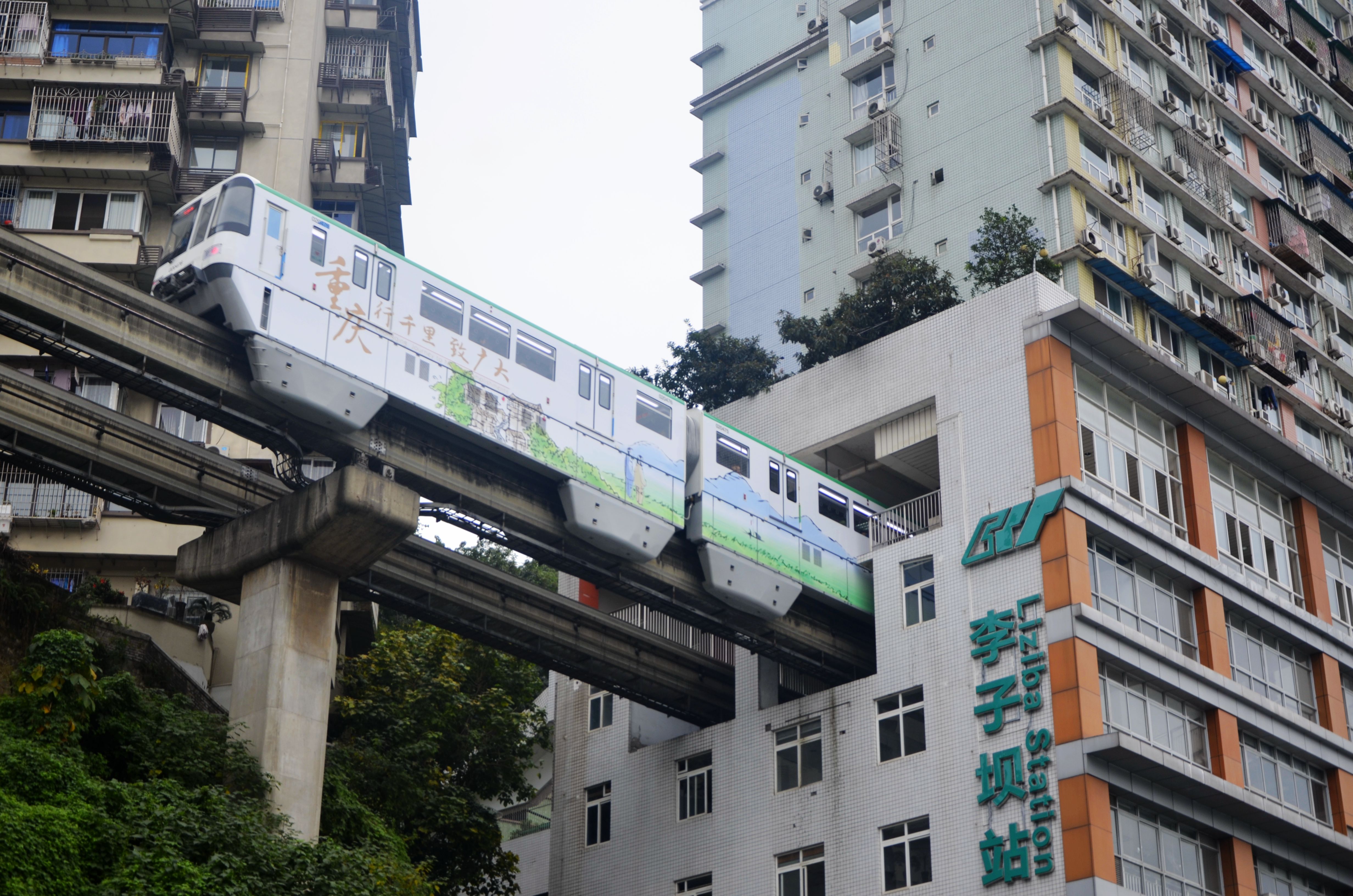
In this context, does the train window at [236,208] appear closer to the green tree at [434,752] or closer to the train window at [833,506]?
the green tree at [434,752]

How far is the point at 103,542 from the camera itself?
37500mm

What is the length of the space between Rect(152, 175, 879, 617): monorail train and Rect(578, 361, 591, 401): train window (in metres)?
0.04

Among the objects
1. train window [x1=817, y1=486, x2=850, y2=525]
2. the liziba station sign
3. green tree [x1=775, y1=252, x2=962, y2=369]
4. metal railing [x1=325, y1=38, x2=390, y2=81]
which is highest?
metal railing [x1=325, y1=38, x2=390, y2=81]

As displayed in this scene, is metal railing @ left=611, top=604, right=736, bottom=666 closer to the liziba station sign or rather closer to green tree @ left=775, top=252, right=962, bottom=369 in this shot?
the liziba station sign

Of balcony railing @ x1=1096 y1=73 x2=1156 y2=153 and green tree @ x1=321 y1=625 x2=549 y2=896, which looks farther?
balcony railing @ x1=1096 y1=73 x2=1156 y2=153

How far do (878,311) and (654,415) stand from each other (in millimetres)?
11782

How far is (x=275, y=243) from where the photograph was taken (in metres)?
26.2

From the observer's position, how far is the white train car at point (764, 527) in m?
32.6

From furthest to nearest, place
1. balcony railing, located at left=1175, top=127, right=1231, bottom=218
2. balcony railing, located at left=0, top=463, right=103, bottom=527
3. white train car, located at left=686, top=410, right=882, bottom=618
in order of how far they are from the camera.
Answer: balcony railing, located at left=1175, top=127, right=1231, bottom=218, balcony railing, located at left=0, top=463, right=103, bottom=527, white train car, located at left=686, top=410, right=882, bottom=618

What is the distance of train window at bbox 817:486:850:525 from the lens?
3559cm

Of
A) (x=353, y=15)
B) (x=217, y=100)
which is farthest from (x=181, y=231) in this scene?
(x=353, y=15)

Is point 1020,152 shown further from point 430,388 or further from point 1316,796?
point 430,388

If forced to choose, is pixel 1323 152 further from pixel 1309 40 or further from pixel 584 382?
pixel 584 382

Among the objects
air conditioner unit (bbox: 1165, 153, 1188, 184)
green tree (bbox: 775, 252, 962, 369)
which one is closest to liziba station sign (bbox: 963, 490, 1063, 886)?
green tree (bbox: 775, 252, 962, 369)
